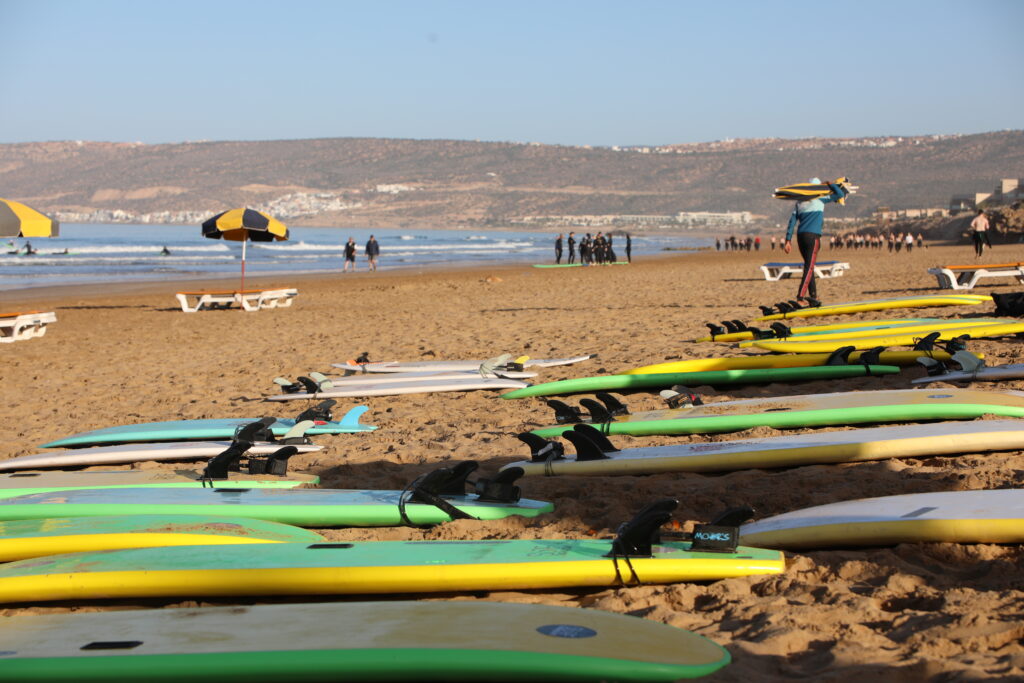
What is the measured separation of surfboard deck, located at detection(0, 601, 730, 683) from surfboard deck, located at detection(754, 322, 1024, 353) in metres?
5.77

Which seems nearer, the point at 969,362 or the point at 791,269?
the point at 969,362

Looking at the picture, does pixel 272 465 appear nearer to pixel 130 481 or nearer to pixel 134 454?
pixel 130 481

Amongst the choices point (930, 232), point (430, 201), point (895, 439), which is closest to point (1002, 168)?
point (430, 201)

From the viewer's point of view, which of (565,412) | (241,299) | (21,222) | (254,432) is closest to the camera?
(254,432)

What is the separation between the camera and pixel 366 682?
7.37 ft

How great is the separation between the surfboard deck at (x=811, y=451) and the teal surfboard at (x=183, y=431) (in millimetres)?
1923

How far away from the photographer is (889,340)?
26.2 feet

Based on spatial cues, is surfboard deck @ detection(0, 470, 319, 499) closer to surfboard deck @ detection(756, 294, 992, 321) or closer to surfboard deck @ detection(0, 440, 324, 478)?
surfboard deck @ detection(0, 440, 324, 478)

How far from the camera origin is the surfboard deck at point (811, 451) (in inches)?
174

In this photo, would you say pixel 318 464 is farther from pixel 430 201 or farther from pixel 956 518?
pixel 430 201

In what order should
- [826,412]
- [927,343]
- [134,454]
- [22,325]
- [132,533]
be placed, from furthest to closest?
[22,325] → [927,343] → [134,454] → [826,412] → [132,533]

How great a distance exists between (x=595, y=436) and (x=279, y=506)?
1542mm

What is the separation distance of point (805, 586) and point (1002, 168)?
17574 cm

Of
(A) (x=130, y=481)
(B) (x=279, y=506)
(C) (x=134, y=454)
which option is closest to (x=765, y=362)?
(B) (x=279, y=506)
